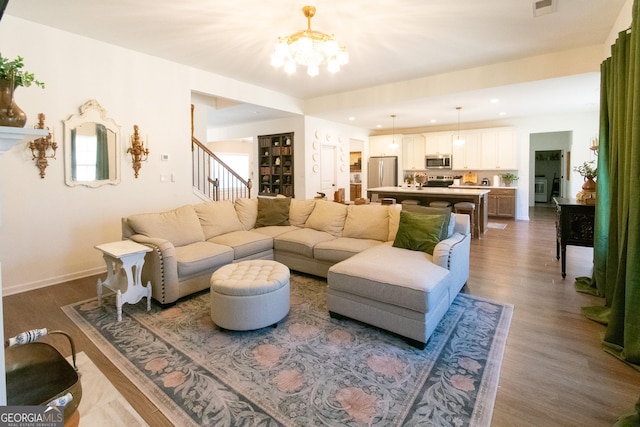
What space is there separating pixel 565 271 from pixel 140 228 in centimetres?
500

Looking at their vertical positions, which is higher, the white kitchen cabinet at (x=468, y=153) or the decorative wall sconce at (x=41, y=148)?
the white kitchen cabinet at (x=468, y=153)

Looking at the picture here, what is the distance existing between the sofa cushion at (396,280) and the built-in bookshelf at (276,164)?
5.38 m

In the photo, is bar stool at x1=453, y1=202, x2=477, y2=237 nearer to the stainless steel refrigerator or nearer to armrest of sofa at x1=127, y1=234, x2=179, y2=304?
the stainless steel refrigerator

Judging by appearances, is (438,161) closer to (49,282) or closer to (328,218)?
(328,218)

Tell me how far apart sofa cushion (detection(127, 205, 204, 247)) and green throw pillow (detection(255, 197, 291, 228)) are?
39.0 inches

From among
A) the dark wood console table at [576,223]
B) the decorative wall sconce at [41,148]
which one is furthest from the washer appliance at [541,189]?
the decorative wall sconce at [41,148]

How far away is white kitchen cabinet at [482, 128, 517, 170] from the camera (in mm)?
8367

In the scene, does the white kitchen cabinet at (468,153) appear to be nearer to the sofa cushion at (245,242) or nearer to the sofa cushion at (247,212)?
the sofa cushion at (247,212)

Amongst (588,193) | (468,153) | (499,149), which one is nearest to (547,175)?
(499,149)

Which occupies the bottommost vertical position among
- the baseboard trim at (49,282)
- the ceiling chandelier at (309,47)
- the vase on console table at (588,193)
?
the baseboard trim at (49,282)

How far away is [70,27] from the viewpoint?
3.63 m

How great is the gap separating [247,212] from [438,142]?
694 centimetres

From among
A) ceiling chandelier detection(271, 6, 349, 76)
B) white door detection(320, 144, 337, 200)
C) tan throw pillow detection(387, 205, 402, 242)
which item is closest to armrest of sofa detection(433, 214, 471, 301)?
tan throw pillow detection(387, 205, 402, 242)

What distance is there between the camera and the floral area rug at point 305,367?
5.78 ft
